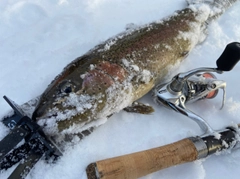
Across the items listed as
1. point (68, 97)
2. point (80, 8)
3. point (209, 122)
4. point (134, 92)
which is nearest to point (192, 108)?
point (209, 122)

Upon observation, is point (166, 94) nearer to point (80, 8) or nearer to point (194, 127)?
point (194, 127)

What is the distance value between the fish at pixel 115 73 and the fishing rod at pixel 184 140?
209mm

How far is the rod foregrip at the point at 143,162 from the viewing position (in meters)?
1.72

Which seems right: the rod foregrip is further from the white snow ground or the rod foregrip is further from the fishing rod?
the white snow ground

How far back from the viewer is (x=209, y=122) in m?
2.30

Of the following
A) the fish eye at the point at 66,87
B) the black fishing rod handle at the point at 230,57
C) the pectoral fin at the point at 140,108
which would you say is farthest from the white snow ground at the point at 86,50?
the black fishing rod handle at the point at 230,57

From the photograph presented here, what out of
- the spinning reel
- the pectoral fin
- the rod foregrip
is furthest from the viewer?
the pectoral fin

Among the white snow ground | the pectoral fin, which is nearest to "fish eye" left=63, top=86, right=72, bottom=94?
the white snow ground

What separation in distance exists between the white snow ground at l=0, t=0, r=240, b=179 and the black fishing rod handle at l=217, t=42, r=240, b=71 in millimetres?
538

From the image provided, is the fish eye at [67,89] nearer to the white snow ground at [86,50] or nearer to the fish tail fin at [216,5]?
the white snow ground at [86,50]

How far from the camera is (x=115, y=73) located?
220 cm

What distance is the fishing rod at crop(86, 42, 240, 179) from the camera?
175 cm

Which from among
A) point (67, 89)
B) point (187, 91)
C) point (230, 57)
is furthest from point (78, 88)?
point (230, 57)

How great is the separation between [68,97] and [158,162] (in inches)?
25.3
